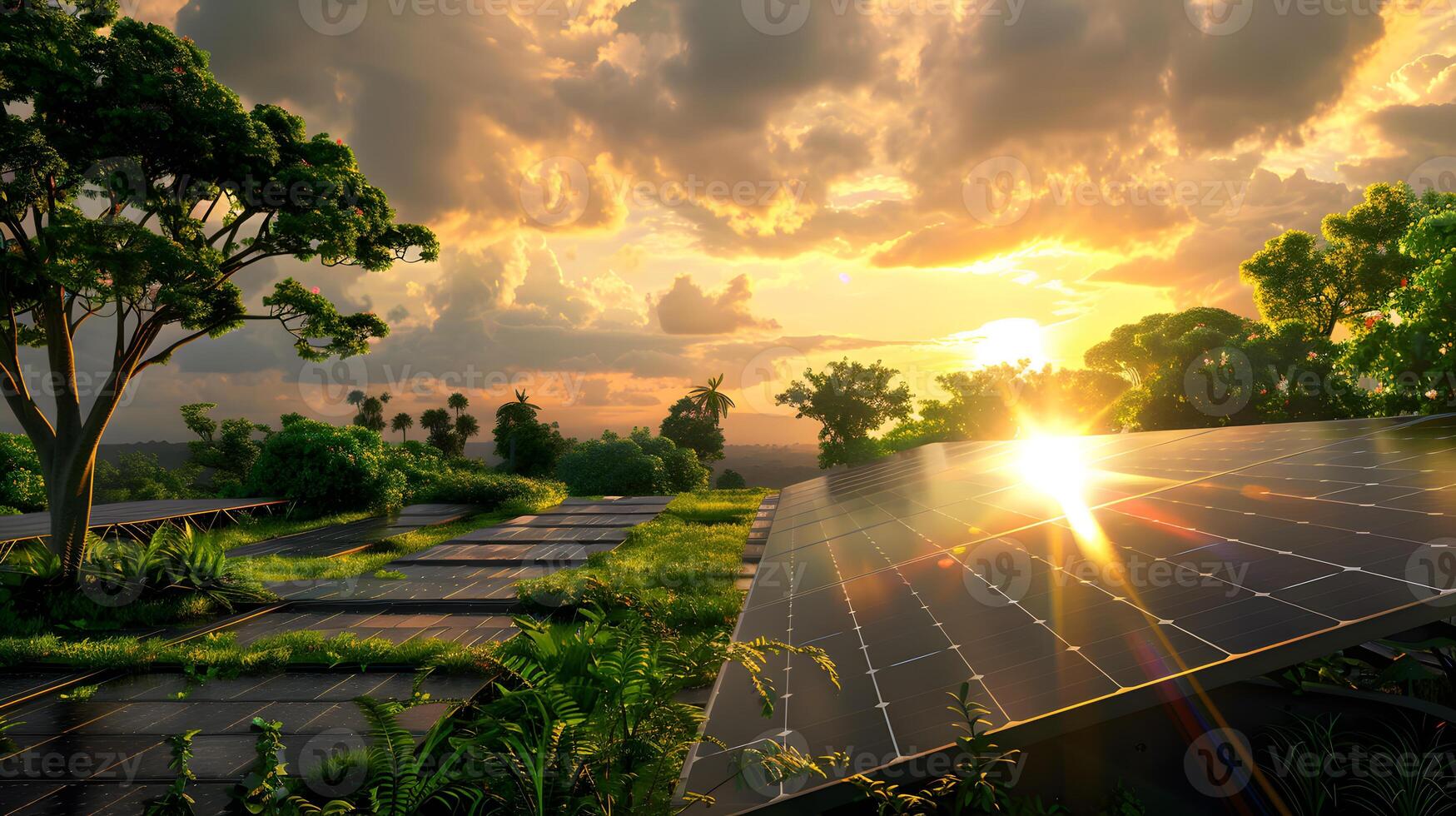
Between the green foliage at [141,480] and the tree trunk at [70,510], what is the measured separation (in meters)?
27.5

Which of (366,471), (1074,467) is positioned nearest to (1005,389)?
(1074,467)

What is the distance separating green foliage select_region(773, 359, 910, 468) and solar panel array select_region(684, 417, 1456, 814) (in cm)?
3961

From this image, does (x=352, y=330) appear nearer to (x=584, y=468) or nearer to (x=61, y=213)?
(x=61, y=213)

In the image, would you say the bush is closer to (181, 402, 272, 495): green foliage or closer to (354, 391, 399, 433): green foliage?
(181, 402, 272, 495): green foliage

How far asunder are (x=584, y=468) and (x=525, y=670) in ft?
117

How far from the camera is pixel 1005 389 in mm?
50594

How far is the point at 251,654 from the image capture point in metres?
8.65

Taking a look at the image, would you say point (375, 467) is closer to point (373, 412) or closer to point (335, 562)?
point (335, 562)

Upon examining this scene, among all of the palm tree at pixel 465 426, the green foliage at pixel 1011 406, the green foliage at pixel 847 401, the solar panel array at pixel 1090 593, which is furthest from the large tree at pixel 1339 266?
the palm tree at pixel 465 426

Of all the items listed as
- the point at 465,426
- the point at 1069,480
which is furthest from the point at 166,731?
the point at 465,426

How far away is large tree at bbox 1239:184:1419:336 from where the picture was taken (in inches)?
1430

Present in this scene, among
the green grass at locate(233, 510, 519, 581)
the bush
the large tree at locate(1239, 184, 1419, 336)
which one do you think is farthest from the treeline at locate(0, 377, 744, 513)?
the large tree at locate(1239, 184, 1419, 336)

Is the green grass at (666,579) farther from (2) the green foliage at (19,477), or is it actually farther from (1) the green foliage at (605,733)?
(2) the green foliage at (19,477)

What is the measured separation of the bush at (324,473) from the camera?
2558cm
